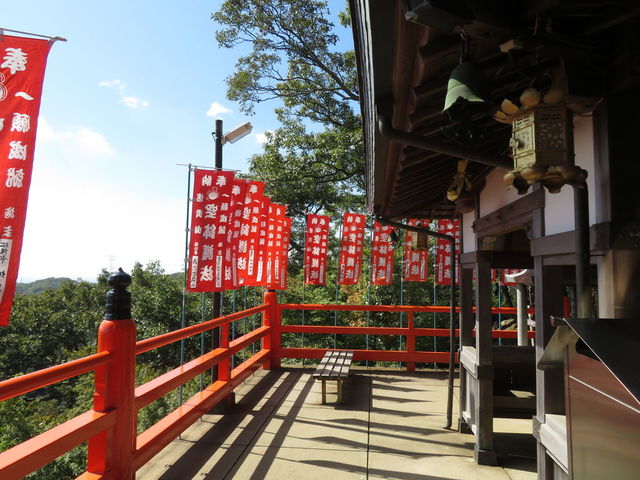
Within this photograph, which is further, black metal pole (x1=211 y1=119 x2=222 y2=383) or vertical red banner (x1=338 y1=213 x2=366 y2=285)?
vertical red banner (x1=338 y1=213 x2=366 y2=285)

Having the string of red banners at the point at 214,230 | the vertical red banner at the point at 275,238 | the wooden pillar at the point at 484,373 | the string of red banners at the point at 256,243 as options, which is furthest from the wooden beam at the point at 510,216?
the vertical red banner at the point at 275,238

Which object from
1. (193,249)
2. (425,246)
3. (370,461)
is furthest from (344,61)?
(370,461)

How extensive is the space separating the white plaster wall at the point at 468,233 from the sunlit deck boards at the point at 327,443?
237cm

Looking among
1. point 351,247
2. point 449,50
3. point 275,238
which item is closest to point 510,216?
point 449,50

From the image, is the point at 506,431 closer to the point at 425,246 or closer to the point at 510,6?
the point at 425,246

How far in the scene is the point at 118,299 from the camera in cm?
320

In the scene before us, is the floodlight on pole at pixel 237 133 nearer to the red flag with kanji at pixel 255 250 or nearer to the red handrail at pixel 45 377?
the red flag with kanji at pixel 255 250

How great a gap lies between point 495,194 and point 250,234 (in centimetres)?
516

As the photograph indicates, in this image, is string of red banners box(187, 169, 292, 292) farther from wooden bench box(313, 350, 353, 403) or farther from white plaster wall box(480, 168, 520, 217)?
white plaster wall box(480, 168, 520, 217)

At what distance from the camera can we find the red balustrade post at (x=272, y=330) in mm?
8656

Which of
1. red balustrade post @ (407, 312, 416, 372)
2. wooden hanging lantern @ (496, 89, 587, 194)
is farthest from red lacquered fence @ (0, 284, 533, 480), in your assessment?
red balustrade post @ (407, 312, 416, 372)

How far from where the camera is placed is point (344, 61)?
1491 centimetres

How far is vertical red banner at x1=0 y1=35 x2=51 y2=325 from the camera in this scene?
315 cm

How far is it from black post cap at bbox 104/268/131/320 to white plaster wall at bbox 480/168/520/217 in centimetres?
329
